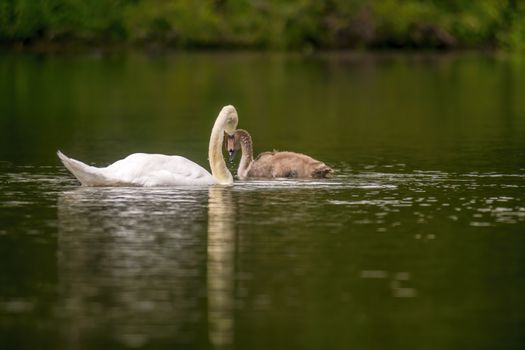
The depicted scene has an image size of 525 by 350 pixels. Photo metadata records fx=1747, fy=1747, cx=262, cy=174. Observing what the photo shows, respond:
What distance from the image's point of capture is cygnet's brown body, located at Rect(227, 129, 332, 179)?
20.0m

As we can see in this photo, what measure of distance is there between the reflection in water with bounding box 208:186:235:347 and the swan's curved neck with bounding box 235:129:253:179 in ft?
8.59

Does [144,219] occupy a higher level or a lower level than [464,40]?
lower

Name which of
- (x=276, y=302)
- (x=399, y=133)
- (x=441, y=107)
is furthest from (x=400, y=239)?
(x=441, y=107)

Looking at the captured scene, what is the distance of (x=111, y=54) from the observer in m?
72.8

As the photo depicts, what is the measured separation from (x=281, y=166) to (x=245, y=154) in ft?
3.70

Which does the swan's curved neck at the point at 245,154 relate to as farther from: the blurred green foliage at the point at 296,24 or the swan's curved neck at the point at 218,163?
the blurred green foliage at the point at 296,24

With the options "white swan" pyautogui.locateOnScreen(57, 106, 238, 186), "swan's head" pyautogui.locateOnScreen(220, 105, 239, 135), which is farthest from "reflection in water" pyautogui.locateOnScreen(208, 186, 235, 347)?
"swan's head" pyautogui.locateOnScreen(220, 105, 239, 135)

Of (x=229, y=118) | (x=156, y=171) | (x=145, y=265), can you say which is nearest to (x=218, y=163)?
(x=156, y=171)

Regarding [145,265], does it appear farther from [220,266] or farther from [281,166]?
[281,166]

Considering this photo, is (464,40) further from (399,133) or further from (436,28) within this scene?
(399,133)

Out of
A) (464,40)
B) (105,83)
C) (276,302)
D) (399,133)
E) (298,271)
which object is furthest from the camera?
(464,40)

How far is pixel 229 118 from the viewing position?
20.0 meters

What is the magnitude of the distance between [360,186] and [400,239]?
4.37 meters

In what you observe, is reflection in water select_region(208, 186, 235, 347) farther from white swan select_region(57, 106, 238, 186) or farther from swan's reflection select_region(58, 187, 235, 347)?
white swan select_region(57, 106, 238, 186)
